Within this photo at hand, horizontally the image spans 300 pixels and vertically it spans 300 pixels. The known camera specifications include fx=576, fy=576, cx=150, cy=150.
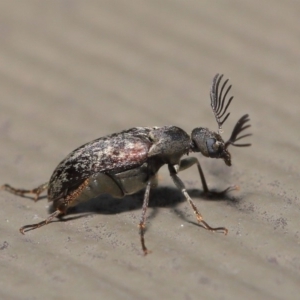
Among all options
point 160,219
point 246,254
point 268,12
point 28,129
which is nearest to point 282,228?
point 246,254

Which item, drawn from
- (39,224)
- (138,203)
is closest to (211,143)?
(138,203)

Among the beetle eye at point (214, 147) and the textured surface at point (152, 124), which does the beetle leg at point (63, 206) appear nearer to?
the textured surface at point (152, 124)

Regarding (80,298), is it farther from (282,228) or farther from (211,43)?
(211,43)

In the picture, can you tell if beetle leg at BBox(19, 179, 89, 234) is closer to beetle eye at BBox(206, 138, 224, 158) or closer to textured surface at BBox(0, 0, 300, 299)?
textured surface at BBox(0, 0, 300, 299)

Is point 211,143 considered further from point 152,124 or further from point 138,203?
point 152,124

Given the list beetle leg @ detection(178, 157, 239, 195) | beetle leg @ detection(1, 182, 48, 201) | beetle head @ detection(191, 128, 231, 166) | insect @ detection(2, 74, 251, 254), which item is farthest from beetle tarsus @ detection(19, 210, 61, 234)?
beetle head @ detection(191, 128, 231, 166)

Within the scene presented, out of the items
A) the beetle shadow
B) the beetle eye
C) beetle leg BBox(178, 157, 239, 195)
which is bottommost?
the beetle shadow

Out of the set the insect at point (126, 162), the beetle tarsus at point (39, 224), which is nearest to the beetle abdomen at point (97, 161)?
the insect at point (126, 162)
